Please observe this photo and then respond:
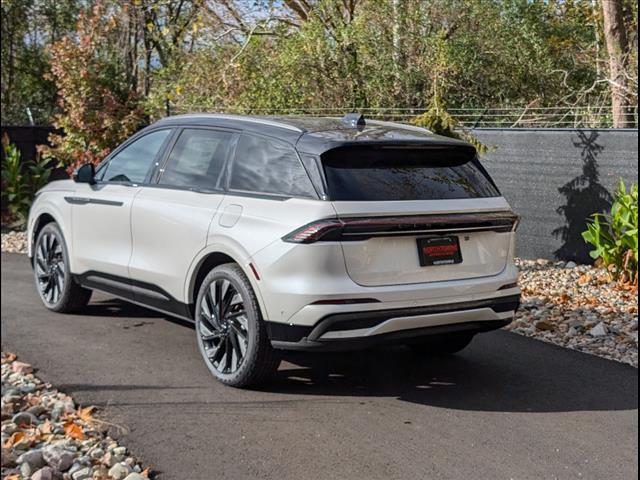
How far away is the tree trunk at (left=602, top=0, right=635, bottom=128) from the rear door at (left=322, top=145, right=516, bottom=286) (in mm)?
1019

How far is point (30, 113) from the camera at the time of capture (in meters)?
12.2

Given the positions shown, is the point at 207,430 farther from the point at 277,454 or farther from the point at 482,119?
the point at 482,119

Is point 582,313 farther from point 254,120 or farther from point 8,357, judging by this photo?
point 8,357

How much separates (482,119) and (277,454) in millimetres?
1983

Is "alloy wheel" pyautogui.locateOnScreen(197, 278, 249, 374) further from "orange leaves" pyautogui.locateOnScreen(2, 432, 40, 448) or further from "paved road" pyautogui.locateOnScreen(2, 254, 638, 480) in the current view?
"orange leaves" pyautogui.locateOnScreen(2, 432, 40, 448)

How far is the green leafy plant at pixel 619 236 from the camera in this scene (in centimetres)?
596

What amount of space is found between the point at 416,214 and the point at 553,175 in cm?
87

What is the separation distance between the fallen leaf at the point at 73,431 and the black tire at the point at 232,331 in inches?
37.1

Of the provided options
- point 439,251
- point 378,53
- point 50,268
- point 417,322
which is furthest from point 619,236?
point 50,268

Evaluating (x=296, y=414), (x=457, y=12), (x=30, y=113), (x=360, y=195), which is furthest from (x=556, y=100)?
(x=30, y=113)

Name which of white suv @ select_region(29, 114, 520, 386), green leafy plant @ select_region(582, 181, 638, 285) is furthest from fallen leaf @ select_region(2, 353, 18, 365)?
green leafy plant @ select_region(582, 181, 638, 285)

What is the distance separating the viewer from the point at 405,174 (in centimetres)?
500

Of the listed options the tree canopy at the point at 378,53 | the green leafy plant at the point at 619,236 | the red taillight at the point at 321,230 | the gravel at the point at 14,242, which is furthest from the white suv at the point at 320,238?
the gravel at the point at 14,242

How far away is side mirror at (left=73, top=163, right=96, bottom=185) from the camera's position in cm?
668
